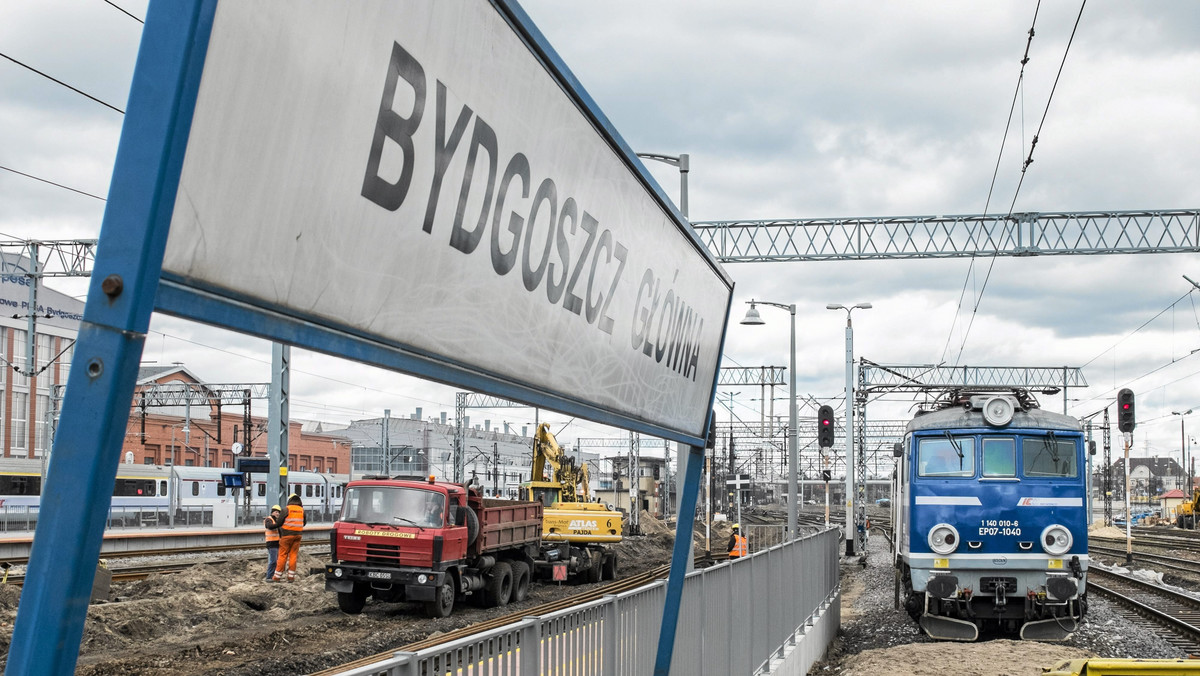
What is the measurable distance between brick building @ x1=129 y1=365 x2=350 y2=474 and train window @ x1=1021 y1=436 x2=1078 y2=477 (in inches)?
1474

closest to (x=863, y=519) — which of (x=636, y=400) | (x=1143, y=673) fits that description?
(x=1143, y=673)

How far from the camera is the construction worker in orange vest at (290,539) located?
21.4 meters

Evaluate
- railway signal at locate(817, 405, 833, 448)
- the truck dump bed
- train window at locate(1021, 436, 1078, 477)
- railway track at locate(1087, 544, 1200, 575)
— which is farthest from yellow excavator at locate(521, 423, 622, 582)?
railway track at locate(1087, 544, 1200, 575)

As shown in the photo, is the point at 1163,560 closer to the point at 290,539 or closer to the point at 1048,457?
the point at 1048,457

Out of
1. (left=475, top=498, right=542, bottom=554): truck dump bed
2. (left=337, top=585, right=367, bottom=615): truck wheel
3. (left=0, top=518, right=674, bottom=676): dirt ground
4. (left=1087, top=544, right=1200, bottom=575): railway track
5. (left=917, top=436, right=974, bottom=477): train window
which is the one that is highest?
(left=917, top=436, right=974, bottom=477): train window

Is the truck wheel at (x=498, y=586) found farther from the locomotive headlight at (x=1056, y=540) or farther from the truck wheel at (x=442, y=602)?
the locomotive headlight at (x=1056, y=540)

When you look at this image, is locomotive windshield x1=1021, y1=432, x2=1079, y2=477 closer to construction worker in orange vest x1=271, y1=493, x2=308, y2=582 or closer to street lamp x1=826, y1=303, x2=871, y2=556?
construction worker in orange vest x1=271, y1=493, x2=308, y2=582

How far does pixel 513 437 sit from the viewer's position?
374 feet

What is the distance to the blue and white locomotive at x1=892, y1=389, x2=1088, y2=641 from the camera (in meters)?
14.8

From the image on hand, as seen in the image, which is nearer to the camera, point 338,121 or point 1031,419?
point 338,121

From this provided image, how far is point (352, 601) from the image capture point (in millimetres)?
19406

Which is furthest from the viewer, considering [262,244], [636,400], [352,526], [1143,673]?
[352,526]

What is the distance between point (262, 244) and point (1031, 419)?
15.2 metres

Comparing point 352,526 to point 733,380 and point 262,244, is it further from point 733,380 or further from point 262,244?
point 733,380
